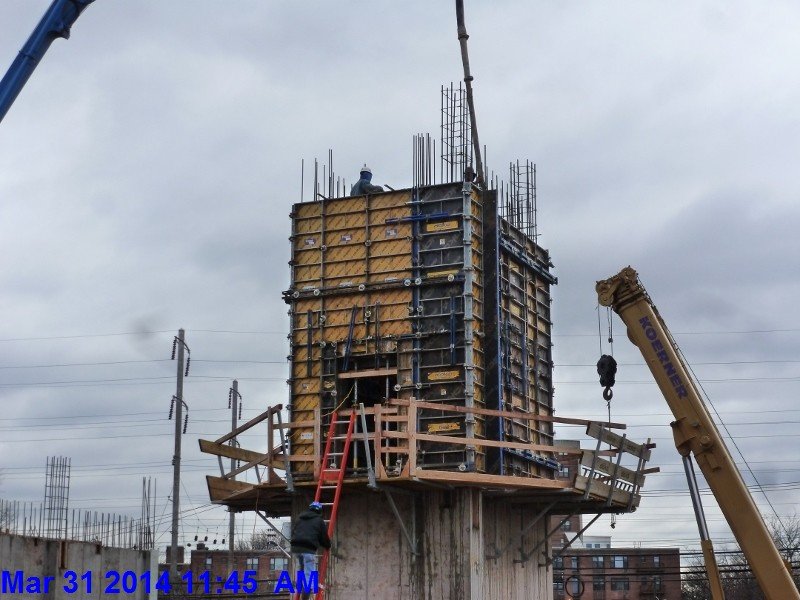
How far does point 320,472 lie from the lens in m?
24.8

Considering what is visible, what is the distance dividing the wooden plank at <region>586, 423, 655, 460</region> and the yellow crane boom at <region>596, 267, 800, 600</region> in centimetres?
220

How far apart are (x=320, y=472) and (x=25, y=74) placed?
9.92 meters

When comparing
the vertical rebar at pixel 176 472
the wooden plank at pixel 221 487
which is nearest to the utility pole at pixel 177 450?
the vertical rebar at pixel 176 472

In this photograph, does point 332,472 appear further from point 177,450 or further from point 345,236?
point 177,450

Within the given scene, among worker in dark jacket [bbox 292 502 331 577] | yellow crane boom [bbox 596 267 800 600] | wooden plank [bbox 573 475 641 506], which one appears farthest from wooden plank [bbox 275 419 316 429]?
yellow crane boom [bbox 596 267 800 600]

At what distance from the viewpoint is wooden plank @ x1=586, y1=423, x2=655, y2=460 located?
2589 cm

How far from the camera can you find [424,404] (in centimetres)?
2423

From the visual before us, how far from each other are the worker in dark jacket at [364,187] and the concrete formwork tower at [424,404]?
57cm

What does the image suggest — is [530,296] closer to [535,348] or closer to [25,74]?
[535,348]

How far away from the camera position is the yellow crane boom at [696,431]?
22531 mm

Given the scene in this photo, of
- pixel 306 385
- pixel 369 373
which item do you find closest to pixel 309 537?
pixel 369 373

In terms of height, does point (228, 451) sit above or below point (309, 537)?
above

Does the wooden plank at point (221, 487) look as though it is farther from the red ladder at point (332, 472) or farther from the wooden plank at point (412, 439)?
the wooden plank at point (412, 439)

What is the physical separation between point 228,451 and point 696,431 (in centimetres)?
1045
